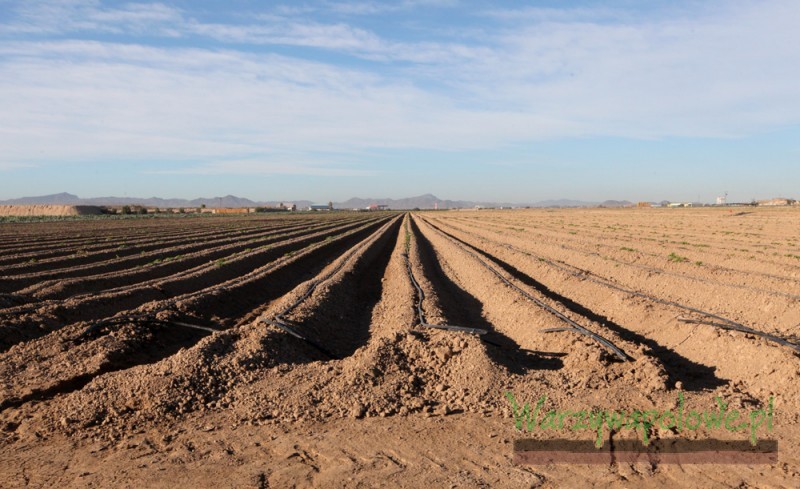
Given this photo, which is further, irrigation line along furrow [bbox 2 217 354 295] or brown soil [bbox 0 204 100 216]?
brown soil [bbox 0 204 100 216]

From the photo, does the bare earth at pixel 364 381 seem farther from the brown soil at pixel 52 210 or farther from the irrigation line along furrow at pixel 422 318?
the brown soil at pixel 52 210

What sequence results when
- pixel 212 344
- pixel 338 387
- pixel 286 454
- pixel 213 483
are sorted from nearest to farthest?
1. pixel 213 483
2. pixel 286 454
3. pixel 338 387
4. pixel 212 344

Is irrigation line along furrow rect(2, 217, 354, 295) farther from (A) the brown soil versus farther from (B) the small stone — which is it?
(A) the brown soil

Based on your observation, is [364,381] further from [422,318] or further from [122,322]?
[122,322]

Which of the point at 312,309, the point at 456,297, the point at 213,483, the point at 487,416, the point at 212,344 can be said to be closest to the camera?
the point at 213,483

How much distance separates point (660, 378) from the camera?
625 centimetres

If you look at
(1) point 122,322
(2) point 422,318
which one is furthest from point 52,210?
(2) point 422,318

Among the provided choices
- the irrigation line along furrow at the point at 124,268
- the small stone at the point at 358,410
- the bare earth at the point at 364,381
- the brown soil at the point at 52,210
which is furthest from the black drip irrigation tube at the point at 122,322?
the brown soil at the point at 52,210

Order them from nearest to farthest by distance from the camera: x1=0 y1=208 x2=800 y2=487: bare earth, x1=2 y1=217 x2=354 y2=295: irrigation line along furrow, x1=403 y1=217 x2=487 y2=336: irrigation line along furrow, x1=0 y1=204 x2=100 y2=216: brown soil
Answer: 1. x1=0 y1=208 x2=800 y2=487: bare earth
2. x1=403 y1=217 x2=487 y2=336: irrigation line along furrow
3. x1=2 y1=217 x2=354 y2=295: irrigation line along furrow
4. x1=0 y1=204 x2=100 y2=216: brown soil

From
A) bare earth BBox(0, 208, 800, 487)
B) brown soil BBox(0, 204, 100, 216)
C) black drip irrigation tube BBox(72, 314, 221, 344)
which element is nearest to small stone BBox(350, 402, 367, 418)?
bare earth BBox(0, 208, 800, 487)

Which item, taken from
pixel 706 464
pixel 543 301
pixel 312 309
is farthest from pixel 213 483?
pixel 543 301

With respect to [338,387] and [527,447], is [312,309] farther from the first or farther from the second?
[527,447]

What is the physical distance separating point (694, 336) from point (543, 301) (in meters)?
3.21

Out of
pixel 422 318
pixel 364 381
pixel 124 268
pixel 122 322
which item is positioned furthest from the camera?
pixel 124 268
